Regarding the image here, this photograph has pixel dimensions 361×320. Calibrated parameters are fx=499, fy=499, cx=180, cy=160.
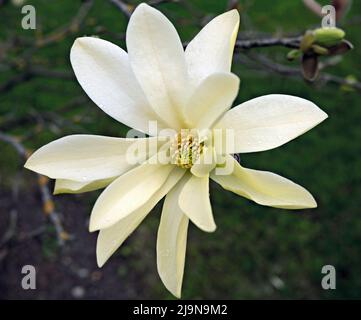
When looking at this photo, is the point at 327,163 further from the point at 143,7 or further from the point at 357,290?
the point at 143,7

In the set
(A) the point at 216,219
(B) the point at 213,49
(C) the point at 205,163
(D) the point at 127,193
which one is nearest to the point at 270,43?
(B) the point at 213,49

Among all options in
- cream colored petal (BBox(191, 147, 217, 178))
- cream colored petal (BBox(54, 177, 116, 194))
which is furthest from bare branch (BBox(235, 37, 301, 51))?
cream colored petal (BBox(54, 177, 116, 194))

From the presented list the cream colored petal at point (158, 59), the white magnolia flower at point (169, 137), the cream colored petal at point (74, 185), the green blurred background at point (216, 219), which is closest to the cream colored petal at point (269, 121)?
the white magnolia flower at point (169, 137)

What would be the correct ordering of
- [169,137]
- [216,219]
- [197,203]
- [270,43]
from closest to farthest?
[197,203]
[169,137]
[270,43]
[216,219]

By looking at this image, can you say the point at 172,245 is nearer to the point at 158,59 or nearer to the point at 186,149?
the point at 186,149
